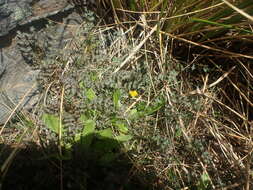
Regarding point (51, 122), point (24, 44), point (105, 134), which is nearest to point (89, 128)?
point (105, 134)

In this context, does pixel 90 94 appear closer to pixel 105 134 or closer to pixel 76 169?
pixel 105 134

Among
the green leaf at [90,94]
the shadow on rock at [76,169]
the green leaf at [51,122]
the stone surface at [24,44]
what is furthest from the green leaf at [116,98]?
the stone surface at [24,44]

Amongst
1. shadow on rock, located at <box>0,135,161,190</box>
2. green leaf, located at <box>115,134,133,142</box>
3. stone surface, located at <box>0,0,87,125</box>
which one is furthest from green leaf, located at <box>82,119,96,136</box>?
stone surface, located at <box>0,0,87,125</box>

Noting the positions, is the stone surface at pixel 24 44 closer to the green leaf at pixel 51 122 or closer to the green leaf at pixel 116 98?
the green leaf at pixel 51 122

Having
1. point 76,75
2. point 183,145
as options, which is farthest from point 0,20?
point 183,145

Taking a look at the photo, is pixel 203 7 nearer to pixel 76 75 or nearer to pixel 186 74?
pixel 186 74

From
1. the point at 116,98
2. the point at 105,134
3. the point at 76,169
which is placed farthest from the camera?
the point at 116,98

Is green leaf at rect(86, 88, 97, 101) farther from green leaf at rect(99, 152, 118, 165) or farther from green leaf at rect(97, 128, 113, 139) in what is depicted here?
green leaf at rect(99, 152, 118, 165)

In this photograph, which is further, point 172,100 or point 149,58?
point 149,58
